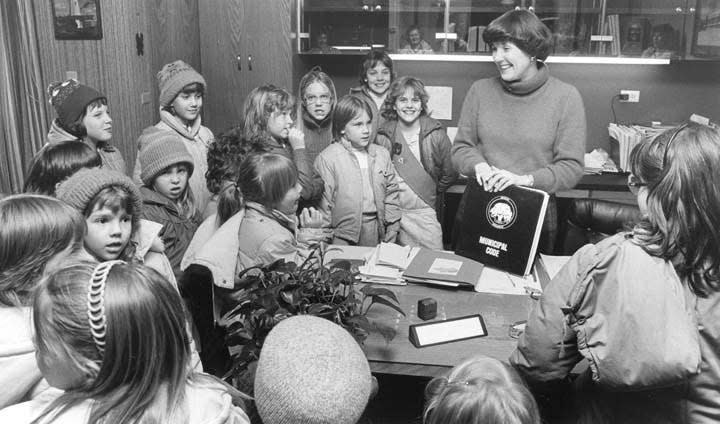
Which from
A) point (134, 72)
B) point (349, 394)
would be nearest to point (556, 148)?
point (349, 394)

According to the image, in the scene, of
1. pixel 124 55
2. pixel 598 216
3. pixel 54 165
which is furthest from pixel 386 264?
pixel 124 55

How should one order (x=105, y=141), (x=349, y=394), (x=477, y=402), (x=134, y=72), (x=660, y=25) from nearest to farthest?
(x=349, y=394) < (x=477, y=402) < (x=105, y=141) < (x=134, y=72) < (x=660, y=25)

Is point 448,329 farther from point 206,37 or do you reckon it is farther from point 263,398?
point 206,37

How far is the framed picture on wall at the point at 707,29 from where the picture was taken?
13.0 feet

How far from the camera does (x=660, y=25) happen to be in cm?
418

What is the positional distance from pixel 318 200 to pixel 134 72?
1.43 m

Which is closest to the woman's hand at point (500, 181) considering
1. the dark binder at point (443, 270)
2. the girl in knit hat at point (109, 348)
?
the dark binder at point (443, 270)

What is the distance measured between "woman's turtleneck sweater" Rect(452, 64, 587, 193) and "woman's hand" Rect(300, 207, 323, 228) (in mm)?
759

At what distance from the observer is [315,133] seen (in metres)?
3.63

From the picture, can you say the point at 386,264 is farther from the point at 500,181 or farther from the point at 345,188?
the point at 345,188

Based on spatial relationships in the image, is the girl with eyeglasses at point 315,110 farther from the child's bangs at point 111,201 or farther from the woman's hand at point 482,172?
the child's bangs at point 111,201

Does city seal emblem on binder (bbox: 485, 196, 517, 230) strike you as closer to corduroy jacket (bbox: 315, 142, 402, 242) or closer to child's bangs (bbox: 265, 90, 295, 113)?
corduroy jacket (bbox: 315, 142, 402, 242)

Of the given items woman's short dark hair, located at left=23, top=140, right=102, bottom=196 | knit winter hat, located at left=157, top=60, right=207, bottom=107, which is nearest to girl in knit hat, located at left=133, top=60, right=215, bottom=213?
knit winter hat, located at left=157, top=60, right=207, bottom=107

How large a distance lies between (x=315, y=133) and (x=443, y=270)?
151 centimetres
